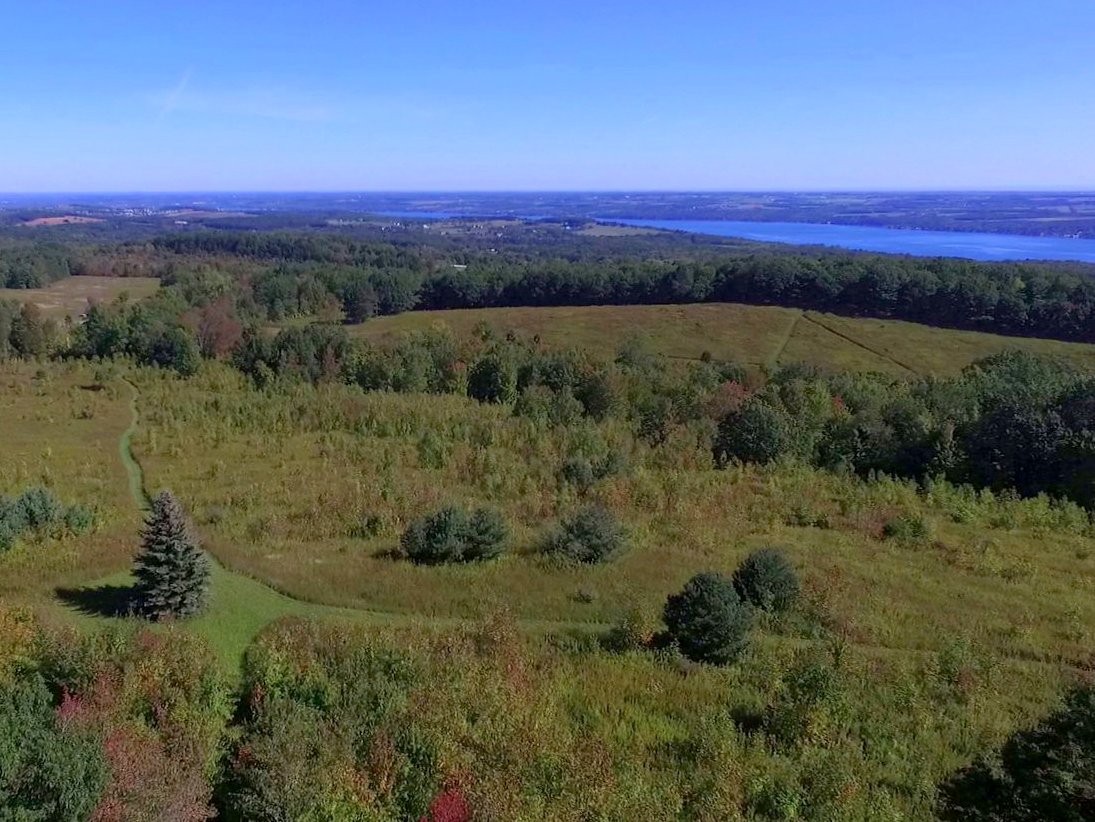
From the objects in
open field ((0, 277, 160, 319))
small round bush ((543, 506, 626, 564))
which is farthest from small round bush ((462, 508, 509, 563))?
open field ((0, 277, 160, 319))

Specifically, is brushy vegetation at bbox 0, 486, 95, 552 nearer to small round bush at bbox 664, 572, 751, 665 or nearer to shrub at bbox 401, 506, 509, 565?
shrub at bbox 401, 506, 509, 565

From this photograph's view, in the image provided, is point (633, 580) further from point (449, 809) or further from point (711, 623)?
point (449, 809)

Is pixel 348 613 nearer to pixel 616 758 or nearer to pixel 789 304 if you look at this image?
pixel 616 758

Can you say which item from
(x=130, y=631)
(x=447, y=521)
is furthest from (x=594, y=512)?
(x=130, y=631)

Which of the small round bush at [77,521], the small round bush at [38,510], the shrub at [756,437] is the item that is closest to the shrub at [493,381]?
the shrub at [756,437]

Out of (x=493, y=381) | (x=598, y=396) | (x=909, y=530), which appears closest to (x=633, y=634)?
(x=909, y=530)

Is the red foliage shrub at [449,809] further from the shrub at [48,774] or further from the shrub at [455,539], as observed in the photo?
the shrub at [455,539]
